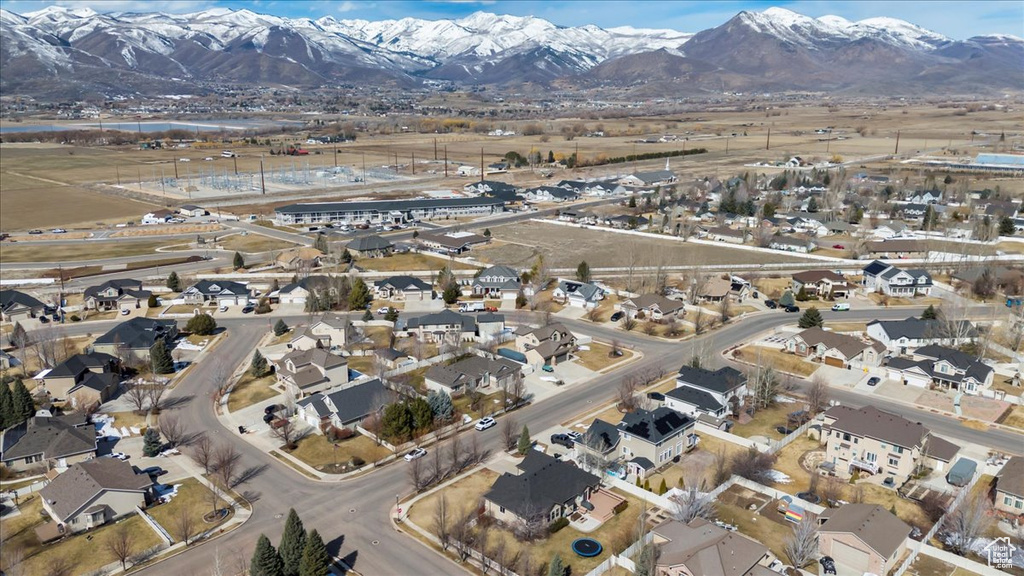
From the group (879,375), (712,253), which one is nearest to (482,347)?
(879,375)

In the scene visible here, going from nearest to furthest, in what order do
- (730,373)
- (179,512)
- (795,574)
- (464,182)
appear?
(795,574) < (179,512) < (730,373) < (464,182)

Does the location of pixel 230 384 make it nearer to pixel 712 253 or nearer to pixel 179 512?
pixel 179 512

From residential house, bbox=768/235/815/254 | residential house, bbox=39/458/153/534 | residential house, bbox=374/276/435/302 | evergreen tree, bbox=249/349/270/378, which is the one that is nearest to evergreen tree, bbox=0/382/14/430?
residential house, bbox=39/458/153/534

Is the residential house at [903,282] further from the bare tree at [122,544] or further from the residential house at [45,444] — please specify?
the residential house at [45,444]

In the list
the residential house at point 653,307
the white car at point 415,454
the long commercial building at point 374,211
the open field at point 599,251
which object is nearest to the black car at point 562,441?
the white car at point 415,454

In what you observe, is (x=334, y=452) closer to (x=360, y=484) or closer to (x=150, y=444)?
(x=360, y=484)

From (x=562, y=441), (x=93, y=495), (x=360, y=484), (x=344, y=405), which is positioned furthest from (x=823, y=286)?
(x=93, y=495)

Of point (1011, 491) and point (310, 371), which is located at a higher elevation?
point (310, 371)

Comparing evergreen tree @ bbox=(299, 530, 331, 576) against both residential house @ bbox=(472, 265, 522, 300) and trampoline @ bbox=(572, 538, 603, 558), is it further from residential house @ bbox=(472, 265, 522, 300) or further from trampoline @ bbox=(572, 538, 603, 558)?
residential house @ bbox=(472, 265, 522, 300)
